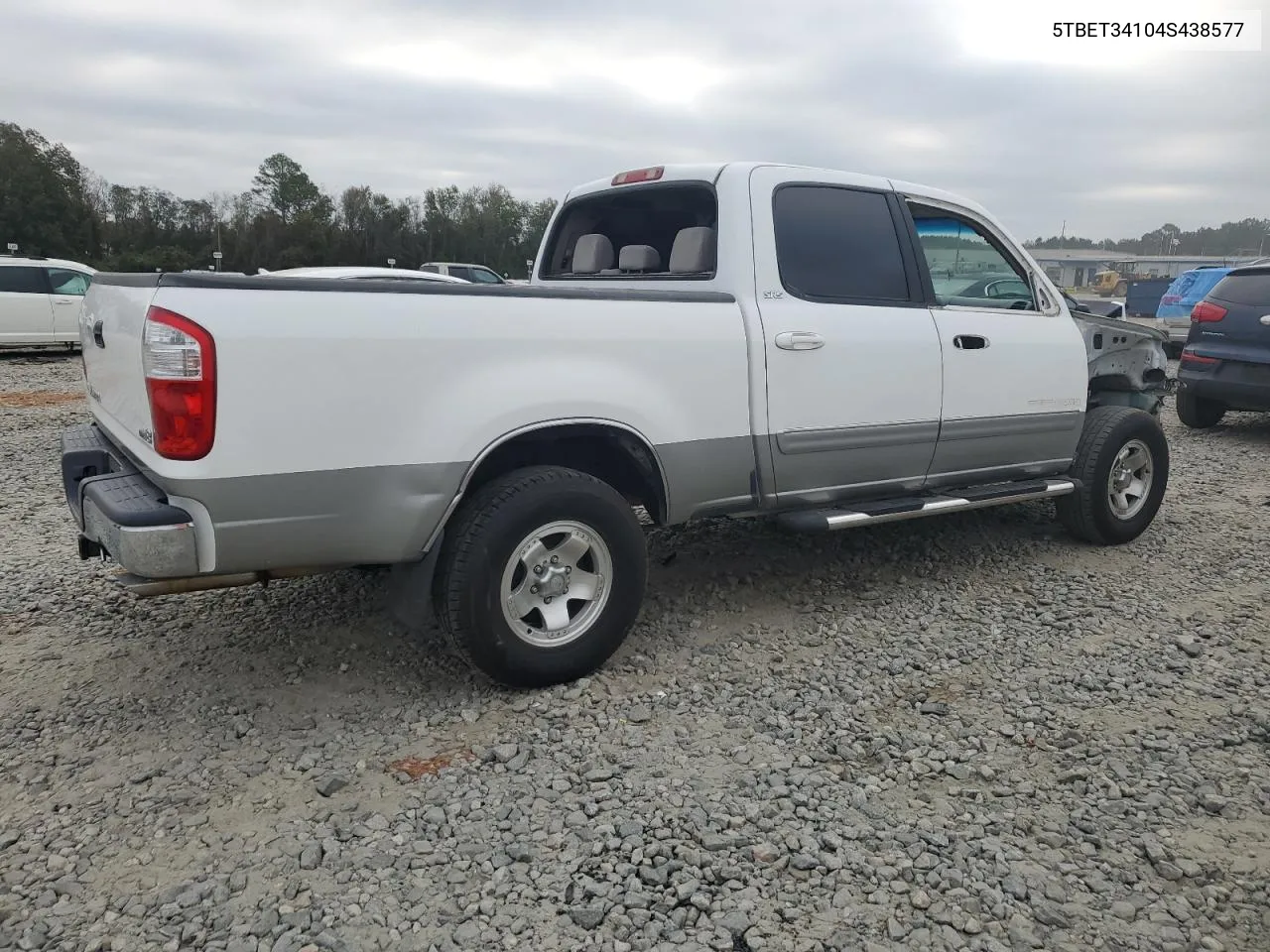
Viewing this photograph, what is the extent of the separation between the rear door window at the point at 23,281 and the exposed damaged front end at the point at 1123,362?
617 inches

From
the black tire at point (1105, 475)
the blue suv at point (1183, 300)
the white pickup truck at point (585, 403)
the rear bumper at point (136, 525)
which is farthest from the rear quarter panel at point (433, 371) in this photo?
the blue suv at point (1183, 300)

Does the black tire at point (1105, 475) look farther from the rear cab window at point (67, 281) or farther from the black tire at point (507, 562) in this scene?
the rear cab window at point (67, 281)

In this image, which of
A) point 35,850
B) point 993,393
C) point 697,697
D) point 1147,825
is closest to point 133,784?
point 35,850

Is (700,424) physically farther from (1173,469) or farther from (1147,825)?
(1173,469)

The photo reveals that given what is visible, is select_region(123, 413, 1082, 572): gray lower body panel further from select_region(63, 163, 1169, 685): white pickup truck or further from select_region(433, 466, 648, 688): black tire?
select_region(433, 466, 648, 688): black tire

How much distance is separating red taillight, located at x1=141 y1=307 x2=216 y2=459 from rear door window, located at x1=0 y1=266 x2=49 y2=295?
49.0ft

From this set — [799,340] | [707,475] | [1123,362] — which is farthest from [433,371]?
[1123,362]

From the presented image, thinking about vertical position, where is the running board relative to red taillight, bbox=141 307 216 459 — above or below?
below

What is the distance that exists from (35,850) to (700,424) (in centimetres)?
250

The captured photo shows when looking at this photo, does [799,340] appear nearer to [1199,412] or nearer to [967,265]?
[967,265]

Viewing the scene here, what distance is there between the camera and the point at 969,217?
483cm

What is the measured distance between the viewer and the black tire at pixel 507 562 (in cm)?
320

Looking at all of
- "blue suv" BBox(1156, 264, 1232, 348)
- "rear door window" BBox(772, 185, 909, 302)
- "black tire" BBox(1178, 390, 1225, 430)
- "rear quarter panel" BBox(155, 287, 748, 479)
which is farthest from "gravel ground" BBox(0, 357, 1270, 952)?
"blue suv" BBox(1156, 264, 1232, 348)

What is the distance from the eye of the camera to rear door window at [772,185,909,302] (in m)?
4.06
